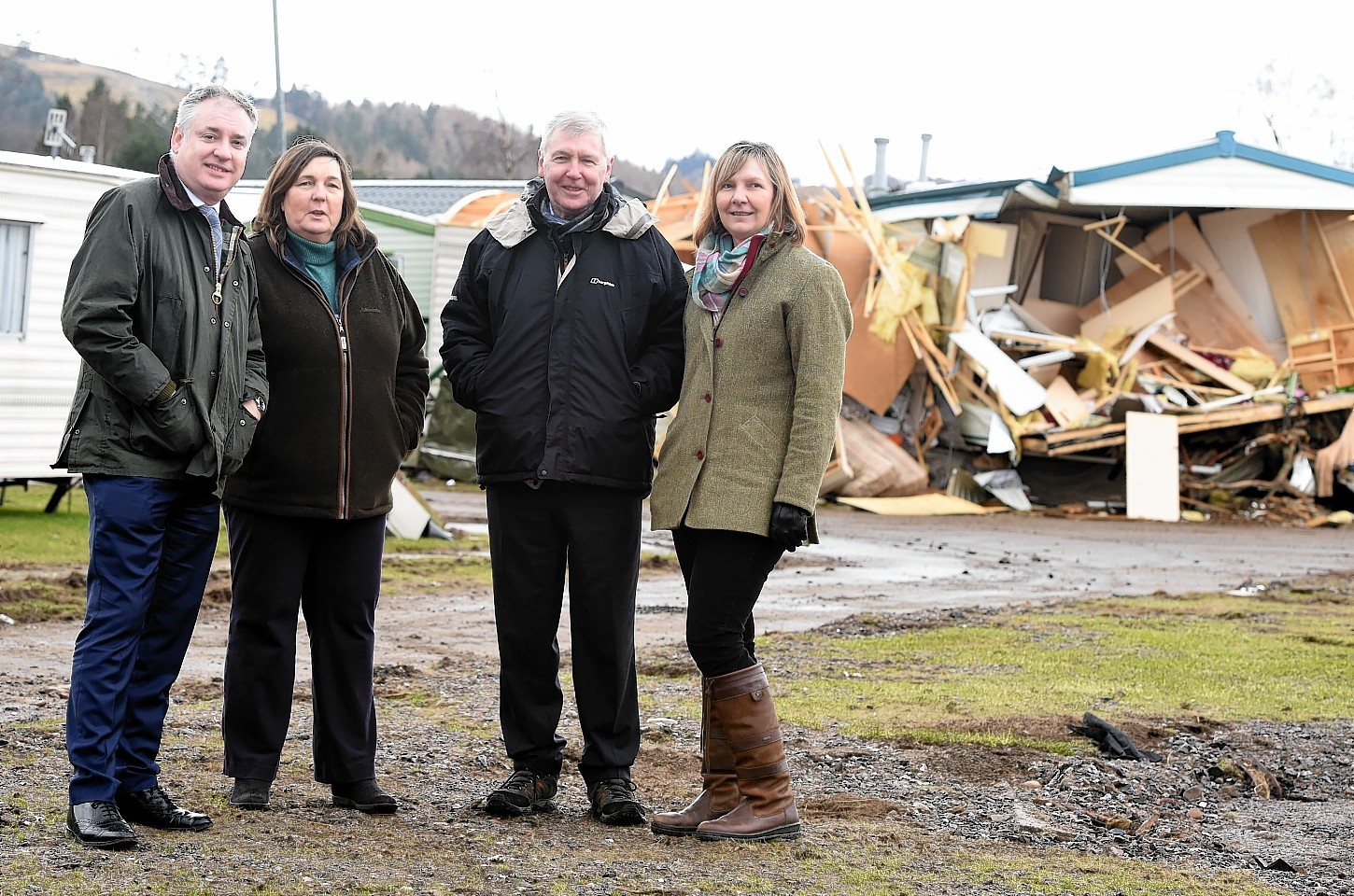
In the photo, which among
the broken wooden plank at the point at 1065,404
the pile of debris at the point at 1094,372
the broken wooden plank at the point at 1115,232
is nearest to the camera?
the pile of debris at the point at 1094,372

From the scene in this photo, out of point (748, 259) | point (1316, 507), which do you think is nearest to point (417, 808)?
point (748, 259)

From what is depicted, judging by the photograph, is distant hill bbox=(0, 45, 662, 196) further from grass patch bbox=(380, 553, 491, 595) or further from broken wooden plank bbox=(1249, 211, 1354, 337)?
grass patch bbox=(380, 553, 491, 595)

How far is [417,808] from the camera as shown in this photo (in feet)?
15.3

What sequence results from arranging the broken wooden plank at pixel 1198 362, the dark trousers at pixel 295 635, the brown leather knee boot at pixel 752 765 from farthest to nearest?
the broken wooden plank at pixel 1198 362 < the dark trousers at pixel 295 635 < the brown leather knee boot at pixel 752 765

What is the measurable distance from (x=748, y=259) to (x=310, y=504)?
1.57 meters

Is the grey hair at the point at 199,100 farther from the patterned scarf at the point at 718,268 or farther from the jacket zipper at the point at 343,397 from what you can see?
the patterned scarf at the point at 718,268

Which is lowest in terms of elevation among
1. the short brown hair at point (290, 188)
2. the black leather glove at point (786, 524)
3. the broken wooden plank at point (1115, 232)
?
the black leather glove at point (786, 524)

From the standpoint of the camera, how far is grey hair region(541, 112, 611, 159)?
4.57 m

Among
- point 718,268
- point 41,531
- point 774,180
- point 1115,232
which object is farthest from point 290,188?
point 1115,232

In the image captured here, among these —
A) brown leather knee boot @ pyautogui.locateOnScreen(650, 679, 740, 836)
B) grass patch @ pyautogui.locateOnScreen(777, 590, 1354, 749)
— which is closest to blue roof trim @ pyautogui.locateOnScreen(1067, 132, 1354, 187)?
grass patch @ pyautogui.locateOnScreen(777, 590, 1354, 749)

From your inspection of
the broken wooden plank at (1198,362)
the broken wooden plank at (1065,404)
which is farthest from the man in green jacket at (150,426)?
the broken wooden plank at (1198,362)

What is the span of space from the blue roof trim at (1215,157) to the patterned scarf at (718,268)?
19602 mm

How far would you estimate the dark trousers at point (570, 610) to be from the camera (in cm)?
459

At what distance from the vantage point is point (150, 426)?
13.2 ft
